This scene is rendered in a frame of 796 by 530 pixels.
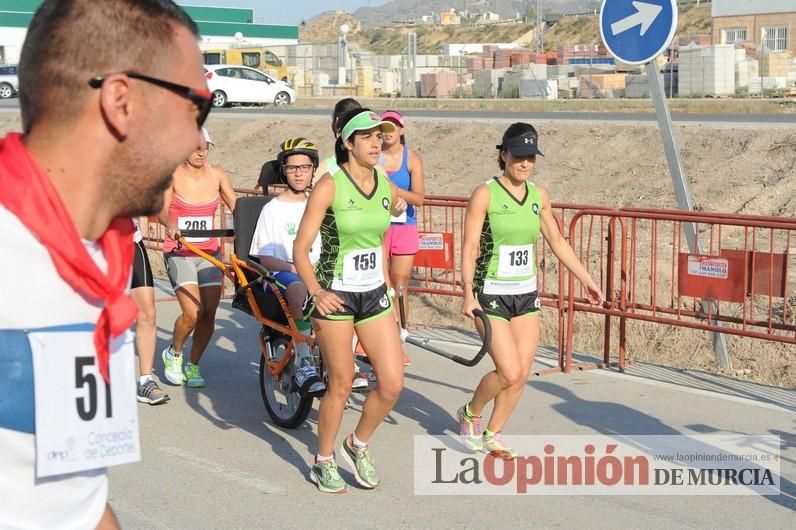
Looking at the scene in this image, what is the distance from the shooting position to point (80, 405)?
1.97 metres

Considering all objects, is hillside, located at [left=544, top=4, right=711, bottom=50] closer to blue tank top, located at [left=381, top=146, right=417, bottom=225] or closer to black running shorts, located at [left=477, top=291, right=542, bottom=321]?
blue tank top, located at [left=381, top=146, right=417, bottom=225]

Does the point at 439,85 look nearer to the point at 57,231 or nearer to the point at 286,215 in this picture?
the point at 286,215

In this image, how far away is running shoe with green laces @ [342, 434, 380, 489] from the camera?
624cm

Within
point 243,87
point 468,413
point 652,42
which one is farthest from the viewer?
point 243,87

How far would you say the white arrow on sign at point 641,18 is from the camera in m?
8.63

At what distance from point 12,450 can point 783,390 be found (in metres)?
7.52

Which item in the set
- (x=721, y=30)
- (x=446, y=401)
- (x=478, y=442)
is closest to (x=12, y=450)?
(x=478, y=442)

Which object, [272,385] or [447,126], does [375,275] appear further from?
[447,126]

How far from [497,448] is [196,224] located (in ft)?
10.3

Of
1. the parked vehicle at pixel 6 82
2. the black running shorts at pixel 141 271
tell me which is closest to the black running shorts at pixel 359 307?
the black running shorts at pixel 141 271

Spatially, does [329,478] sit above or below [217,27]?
below

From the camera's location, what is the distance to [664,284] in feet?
38.0

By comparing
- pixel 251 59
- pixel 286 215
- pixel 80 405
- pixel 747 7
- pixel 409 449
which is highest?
pixel 747 7

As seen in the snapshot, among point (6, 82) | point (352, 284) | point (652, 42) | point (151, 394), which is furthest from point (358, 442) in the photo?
point (6, 82)
